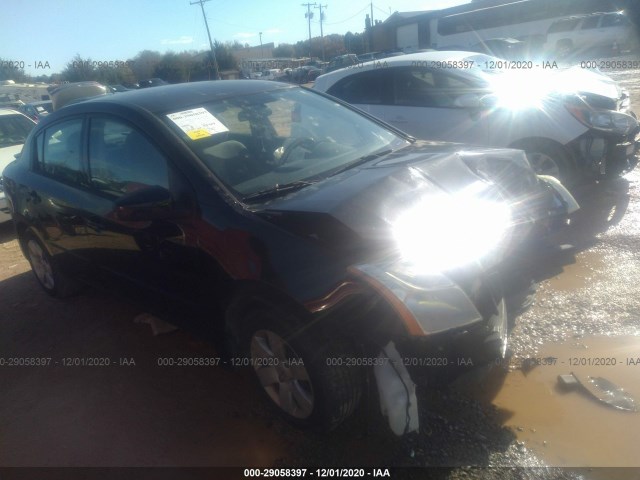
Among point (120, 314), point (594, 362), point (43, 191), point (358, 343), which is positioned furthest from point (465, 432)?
point (43, 191)

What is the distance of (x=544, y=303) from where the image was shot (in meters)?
3.59

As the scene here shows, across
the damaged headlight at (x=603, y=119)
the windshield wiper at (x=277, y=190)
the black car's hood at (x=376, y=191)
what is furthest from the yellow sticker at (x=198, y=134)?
the damaged headlight at (x=603, y=119)

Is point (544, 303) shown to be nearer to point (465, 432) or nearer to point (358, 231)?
point (465, 432)

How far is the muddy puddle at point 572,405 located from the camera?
2.35 meters

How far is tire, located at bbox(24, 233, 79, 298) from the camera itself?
172 inches

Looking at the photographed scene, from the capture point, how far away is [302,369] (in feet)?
8.05

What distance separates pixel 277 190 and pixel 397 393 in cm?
122

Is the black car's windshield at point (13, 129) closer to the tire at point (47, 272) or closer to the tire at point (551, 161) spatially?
the tire at point (47, 272)

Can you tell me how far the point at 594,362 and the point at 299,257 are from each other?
1.86 metres

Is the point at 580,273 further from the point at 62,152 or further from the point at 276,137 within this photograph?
the point at 62,152

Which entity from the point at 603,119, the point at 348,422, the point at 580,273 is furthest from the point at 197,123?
the point at 603,119

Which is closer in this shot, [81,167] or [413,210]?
[413,210]

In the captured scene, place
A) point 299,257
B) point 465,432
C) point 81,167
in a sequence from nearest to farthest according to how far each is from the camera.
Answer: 1. point 299,257
2. point 465,432
3. point 81,167

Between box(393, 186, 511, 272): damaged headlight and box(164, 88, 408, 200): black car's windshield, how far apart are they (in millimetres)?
721
